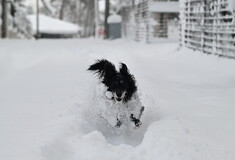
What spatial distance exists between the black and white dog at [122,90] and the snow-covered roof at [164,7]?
21.7 m

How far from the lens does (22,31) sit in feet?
165

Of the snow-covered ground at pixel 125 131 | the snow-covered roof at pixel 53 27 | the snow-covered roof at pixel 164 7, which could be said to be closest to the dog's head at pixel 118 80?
the snow-covered ground at pixel 125 131

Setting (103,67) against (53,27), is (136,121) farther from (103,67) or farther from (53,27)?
(53,27)

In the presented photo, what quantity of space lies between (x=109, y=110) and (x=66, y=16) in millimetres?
89304

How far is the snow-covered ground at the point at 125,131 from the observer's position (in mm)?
4895

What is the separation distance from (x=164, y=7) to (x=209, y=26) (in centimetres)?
1549

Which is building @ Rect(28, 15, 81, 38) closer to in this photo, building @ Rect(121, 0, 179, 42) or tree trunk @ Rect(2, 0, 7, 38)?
tree trunk @ Rect(2, 0, 7, 38)

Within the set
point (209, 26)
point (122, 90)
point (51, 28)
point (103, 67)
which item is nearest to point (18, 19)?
point (51, 28)

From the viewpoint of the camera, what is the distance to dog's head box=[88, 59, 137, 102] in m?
6.18

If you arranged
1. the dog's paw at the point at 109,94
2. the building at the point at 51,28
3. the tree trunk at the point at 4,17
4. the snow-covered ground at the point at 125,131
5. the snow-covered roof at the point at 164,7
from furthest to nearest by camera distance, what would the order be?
1. the building at the point at 51,28
2. the tree trunk at the point at 4,17
3. the snow-covered roof at the point at 164,7
4. the dog's paw at the point at 109,94
5. the snow-covered ground at the point at 125,131

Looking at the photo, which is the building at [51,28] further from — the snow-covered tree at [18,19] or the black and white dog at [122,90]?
the black and white dog at [122,90]

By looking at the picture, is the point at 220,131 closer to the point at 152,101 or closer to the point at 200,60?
the point at 152,101

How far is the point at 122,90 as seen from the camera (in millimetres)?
6160

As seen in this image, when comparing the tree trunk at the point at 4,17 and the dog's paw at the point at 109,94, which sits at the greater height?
the tree trunk at the point at 4,17
